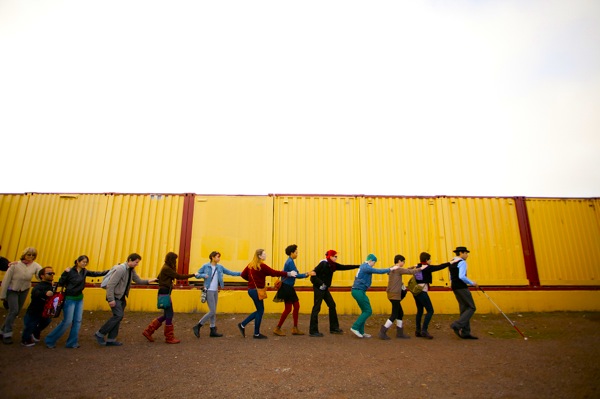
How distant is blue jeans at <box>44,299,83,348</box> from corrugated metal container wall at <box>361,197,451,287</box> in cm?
662

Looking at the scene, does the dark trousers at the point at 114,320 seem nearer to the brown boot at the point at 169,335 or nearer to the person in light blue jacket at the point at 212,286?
the brown boot at the point at 169,335

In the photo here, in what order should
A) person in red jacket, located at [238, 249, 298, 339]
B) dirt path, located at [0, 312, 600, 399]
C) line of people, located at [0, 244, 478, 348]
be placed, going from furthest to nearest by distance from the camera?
person in red jacket, located at [238, 249, 298, 339] → line of people, located at [0, 244, 478, 348] → dirt path, located at [0, 312, 600, 399]

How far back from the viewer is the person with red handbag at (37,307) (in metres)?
5.74

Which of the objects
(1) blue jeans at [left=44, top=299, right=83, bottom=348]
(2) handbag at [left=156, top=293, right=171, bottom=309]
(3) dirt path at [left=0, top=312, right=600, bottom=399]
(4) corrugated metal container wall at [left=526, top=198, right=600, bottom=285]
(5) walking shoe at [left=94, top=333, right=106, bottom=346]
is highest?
(4) corrugated metal container wall at [left=526, top=198, right=600, bottom=285]

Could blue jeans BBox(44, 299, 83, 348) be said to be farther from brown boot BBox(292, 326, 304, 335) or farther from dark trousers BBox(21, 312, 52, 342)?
brown boot BBox(292, 326, 304, 335)

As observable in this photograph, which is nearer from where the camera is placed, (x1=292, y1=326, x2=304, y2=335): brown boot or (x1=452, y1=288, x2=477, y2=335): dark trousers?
(x1=452, y1=288, x2=477, y2=335): dark trousers

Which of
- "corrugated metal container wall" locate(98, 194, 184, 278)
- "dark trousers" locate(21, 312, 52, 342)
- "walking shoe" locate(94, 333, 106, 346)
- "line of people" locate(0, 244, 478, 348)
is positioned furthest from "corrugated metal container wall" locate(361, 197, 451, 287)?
"dark trousers" locate(21, 312, 52, 342)

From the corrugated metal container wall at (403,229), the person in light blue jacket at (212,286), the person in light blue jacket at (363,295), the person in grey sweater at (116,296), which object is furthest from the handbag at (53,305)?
the corrugated metal container wall at (403,229)

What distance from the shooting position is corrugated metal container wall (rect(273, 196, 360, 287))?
30.3 feet

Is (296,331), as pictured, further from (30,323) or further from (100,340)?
(30,323)

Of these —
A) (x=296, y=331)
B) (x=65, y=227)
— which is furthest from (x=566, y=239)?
(x=65, y=227)

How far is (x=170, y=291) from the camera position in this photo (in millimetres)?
6070

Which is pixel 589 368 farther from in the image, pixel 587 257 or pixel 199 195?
pixel 199 195

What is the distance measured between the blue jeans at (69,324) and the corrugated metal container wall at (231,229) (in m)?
3.51
